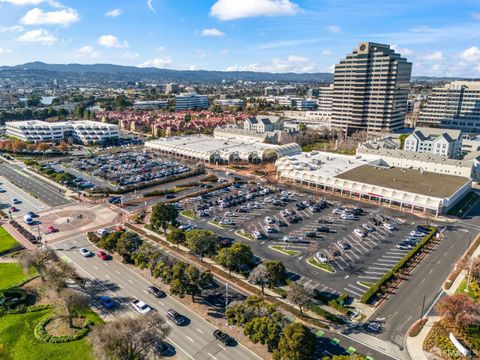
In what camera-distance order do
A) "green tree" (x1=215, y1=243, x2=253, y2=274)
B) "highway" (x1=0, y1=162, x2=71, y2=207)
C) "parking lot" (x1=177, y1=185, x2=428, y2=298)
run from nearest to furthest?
1. "green tree" (x1=215, y1=243, x2=253, y2=274)
2. "parking lot" (x1=177, y1=185, x2=428, y2=298)
3. "highway" (x1=0, y1=162, x2=71, y2=207)

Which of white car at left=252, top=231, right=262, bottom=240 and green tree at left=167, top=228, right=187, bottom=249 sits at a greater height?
green tree at left=167, top=228, right=187, bottom=249

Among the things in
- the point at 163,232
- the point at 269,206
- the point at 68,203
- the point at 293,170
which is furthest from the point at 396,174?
the point at 68,203

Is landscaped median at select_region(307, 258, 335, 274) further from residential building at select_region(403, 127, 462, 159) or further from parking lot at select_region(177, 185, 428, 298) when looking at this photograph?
residential building at select_region(403, 127, 462, 159)

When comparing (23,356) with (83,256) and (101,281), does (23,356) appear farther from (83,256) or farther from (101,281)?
(83,256)

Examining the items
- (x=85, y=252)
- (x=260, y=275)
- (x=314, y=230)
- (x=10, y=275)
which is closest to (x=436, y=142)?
(x=314, y=230)

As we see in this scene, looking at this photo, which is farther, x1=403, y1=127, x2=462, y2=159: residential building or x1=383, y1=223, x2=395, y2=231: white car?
x1=403, y1=127, x2=462, y2=159: residential building

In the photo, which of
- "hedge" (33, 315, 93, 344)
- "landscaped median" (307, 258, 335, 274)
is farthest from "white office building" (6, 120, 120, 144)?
"landscaped median" (307, 258, 335, 274)
